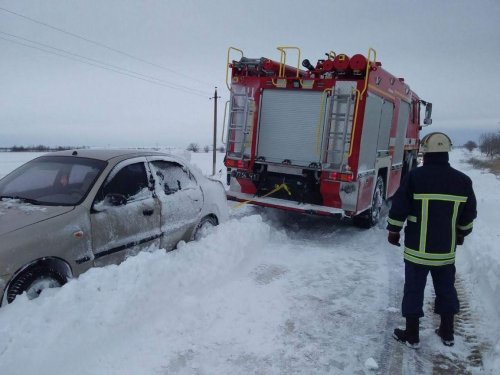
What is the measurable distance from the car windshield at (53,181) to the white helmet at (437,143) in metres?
3.42

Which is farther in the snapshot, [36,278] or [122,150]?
[122,150]

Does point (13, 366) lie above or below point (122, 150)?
below

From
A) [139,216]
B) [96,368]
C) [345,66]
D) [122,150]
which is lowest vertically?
[96,368]

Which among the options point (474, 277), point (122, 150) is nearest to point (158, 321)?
point (122, 150)

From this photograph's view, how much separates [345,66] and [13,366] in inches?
240

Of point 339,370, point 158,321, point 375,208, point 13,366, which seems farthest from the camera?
point 375,208

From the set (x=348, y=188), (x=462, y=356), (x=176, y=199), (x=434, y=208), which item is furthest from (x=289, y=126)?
(x=462, y=356)

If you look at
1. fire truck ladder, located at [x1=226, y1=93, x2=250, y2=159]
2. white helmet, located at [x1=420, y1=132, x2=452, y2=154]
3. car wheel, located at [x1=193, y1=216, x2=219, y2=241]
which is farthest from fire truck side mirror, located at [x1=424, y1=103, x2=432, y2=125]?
white helmet, located at [x1=420, y1=132, x2=452, y2=154]

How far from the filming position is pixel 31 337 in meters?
3.00

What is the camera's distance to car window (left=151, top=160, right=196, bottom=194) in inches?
208

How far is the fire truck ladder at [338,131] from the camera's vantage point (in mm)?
6812

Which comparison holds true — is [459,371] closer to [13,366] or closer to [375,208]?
[13,366]

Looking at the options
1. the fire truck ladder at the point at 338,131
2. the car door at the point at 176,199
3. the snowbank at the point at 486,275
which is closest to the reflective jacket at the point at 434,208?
the snowbank at the point at 486,275

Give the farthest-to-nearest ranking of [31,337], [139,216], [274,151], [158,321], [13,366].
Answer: [274,151] → [139,216] → [158,321] → [31,337] → [13,366]
